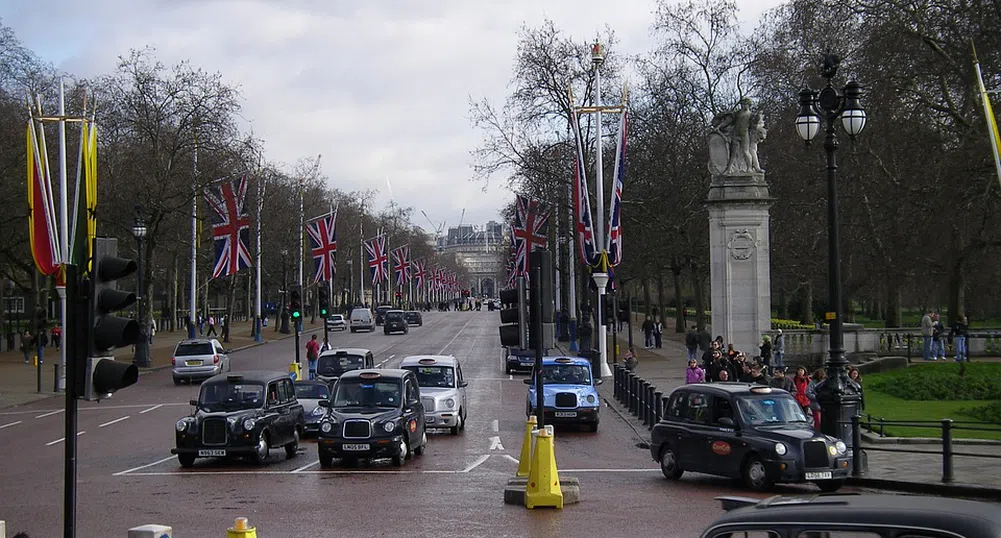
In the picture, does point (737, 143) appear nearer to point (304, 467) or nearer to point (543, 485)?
point (304, 467)

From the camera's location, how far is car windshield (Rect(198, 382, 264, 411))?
22016mm

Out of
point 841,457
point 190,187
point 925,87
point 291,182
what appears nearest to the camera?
point 841,457

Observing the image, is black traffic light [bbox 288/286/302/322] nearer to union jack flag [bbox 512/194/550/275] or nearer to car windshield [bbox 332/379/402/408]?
Answer: car windshield [bbox 332/379/402/408]

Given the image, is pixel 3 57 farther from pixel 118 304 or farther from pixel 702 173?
pixel 118 304

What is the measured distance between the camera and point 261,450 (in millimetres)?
21328

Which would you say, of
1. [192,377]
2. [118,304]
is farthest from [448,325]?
[118,304]

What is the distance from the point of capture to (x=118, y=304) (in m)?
9.34

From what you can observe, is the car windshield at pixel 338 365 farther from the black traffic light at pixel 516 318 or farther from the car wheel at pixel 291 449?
the black traffic light at pixel 516 318

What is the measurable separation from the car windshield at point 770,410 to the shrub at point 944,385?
12.7 meters

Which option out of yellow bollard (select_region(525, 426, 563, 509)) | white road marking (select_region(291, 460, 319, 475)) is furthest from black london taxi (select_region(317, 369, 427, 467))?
yellow bollard (select_region(525, 426, 563, 509))

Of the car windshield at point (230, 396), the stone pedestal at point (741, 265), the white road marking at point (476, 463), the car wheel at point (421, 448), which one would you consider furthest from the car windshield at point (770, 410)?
the stone pedestal at point (741, 265)

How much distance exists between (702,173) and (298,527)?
156 feet

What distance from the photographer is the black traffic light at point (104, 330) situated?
933cm

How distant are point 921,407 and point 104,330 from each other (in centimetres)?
2278
